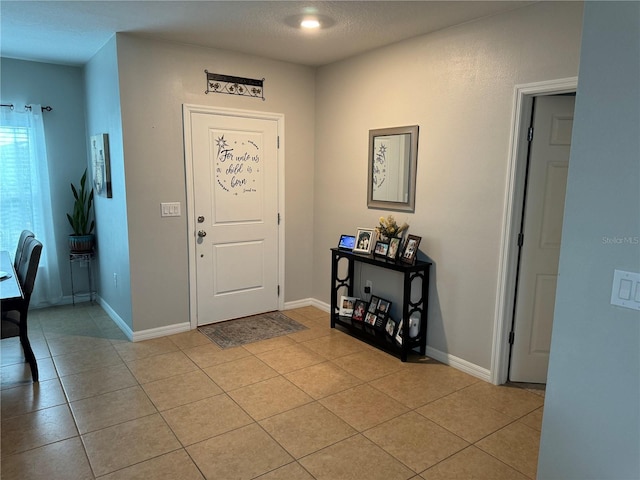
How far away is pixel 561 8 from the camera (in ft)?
8.28

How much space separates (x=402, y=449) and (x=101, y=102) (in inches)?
148

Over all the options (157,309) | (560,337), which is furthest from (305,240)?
(560,337)

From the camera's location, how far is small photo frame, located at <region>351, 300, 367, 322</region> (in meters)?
3.93

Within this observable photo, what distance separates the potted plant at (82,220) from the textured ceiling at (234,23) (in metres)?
1.37

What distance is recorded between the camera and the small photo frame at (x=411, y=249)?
3.38m

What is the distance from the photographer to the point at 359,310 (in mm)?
3965

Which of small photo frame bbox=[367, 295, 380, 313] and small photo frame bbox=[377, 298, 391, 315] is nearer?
small photo frame bbox=[377, 298, 391, 315]

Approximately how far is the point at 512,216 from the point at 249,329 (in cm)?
246

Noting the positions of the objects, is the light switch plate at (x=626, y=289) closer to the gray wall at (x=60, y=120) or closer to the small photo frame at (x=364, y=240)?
the small photo frame at (x=364, y=240)

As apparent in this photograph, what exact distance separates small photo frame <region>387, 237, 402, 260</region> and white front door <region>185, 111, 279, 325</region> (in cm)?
137

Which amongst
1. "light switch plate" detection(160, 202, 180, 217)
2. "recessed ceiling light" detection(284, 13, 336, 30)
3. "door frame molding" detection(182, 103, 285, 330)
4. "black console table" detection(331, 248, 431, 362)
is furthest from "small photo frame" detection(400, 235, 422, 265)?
"light switch plate" detection(160, 202, 180, 217)

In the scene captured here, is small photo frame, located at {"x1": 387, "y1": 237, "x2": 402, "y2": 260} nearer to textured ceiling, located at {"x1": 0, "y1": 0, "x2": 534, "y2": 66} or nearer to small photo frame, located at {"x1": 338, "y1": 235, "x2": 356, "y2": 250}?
small photo frame, located at {"x1": 338, "y1": 235, "x2": 356, "y2": 250}

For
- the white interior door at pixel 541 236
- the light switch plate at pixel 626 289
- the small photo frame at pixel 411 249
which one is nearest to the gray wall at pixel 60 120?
the small photo frame at pixel 411 249

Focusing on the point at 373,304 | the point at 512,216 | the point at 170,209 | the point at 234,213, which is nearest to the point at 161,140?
the point at 170,209
